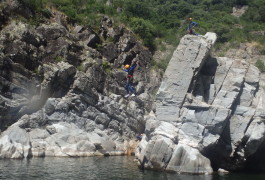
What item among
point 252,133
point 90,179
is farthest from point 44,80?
point 252,133

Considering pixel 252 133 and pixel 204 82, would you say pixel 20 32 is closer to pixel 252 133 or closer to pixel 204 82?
pixel 204 82

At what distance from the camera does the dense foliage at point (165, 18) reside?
2005 inches

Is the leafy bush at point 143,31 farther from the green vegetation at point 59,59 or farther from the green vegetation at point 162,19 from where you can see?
the green vegetation at point 59,59

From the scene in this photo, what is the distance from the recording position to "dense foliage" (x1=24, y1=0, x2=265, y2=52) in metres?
50.9

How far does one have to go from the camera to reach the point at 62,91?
3759 cm

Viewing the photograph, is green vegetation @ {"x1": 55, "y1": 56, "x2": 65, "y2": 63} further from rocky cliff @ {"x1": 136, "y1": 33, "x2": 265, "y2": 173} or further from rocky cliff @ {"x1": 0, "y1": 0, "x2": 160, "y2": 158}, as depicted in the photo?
rocky cliff @ {"x1": 136, "y1": 33, "x2": 265, "y2": 173}

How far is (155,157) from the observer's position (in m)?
24.3

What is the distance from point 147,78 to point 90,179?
27.8 m

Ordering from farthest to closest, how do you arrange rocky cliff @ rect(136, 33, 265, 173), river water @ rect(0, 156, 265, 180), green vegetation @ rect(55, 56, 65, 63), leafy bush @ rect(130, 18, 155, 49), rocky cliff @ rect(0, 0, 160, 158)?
leafy bush @ rect(130, 18, 155, 49), green vegetation @ rect(55, 56, 65, 63), rocky cliff @ rect(0, 0, 160, 158), rocky cliff @ rect(136, 33, 265, 173), river water @ rect(0, 156, 265, 180)

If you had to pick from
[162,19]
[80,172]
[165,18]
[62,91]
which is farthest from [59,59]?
[165,18]

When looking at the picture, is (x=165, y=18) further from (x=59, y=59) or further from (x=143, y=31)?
(x=59, y=59)

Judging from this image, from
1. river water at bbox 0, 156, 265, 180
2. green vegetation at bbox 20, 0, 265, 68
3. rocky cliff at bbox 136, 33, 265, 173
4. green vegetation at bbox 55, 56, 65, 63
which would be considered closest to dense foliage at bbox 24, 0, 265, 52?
green vegetation at bbox 20, 0, 265, 68

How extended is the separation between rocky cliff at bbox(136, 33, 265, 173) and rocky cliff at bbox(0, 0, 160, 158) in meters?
9.81

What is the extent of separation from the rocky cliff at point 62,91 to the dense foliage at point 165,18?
418 cm
